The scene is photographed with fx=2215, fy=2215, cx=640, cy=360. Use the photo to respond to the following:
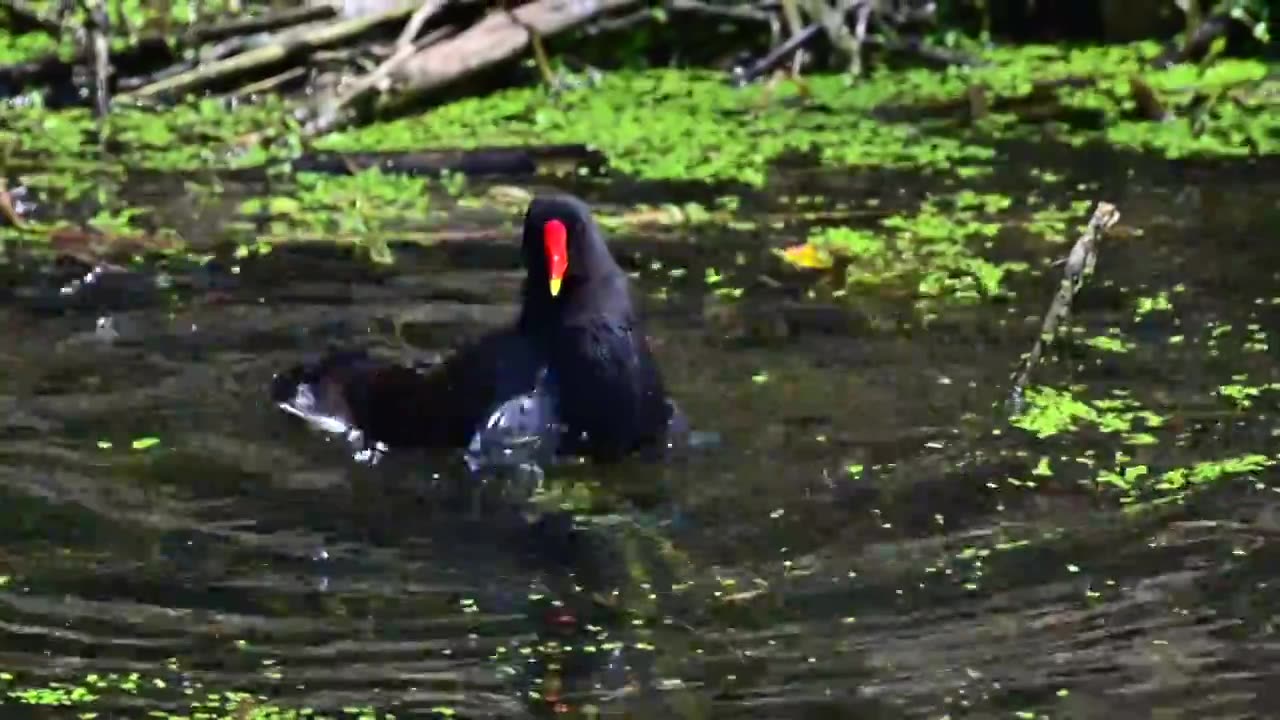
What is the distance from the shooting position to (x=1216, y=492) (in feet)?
18.3

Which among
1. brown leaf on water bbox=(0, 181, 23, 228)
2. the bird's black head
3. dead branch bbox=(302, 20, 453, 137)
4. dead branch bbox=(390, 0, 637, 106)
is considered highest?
dead branch bbox=(390, 0, 637, 106)

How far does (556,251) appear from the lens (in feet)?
20.4

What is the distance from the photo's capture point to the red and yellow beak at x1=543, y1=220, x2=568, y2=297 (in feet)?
20.4

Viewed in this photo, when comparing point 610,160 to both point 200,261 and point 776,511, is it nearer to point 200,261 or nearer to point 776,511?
point 200,261

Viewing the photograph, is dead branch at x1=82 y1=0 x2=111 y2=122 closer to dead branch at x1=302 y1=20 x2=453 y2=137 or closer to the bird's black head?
dead branch at x1=302 y1=20 x2=453 y2=137

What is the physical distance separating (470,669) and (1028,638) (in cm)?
115

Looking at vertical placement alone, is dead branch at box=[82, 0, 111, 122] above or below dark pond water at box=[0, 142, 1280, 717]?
above

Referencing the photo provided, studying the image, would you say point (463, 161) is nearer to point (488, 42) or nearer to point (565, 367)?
point (488, 42)

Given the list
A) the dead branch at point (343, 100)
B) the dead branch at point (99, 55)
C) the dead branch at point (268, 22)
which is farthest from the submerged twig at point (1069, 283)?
the dead branch at point (268, 22)

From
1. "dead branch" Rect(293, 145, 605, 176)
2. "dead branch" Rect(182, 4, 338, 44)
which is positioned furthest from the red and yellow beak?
"dead branch" Rect(182, 4, 338, 44)

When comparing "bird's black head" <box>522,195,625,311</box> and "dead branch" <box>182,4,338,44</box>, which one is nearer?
"bird's black head" <box>522,195,625,311</box>

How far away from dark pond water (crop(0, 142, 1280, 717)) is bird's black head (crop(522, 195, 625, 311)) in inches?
20.2

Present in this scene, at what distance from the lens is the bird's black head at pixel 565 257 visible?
624 cm

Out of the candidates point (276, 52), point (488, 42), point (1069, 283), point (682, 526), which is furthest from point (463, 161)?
point (682, 526)
